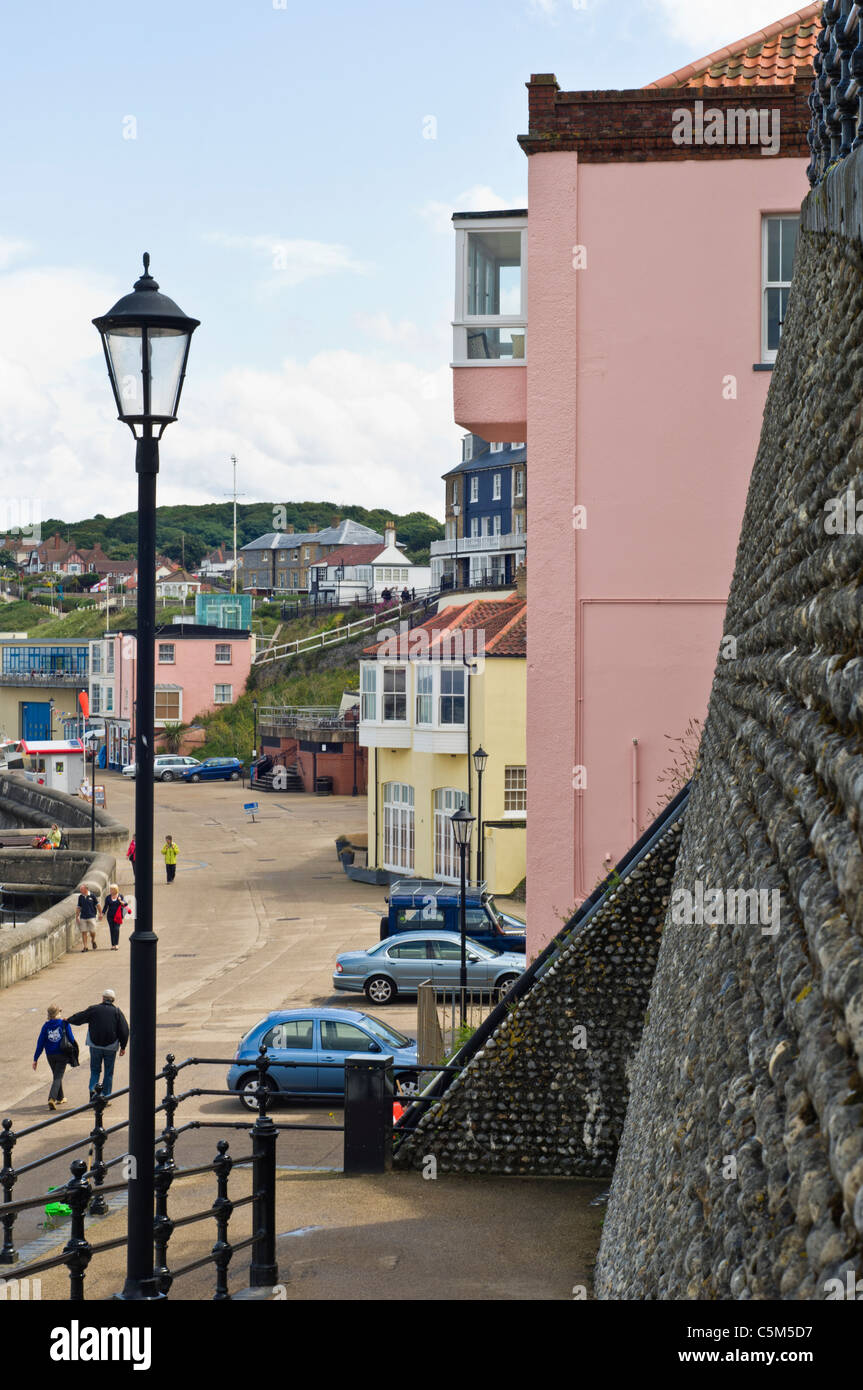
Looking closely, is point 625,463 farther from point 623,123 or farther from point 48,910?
point 48,910

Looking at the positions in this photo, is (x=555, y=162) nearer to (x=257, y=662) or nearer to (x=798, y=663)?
(x=798, y=663)

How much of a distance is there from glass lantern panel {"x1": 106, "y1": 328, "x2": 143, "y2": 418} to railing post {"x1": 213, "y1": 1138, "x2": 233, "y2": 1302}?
183 inches

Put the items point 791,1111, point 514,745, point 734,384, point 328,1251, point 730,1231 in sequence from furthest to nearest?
point 514,745, point 734,384, point 328,1251, point 730,1231, point 791,1111

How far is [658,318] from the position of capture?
17.1 meters

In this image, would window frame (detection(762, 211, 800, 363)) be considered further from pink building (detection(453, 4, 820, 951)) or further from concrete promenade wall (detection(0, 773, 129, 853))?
concrete promenade wall (detection(0, 773, 129, 853))

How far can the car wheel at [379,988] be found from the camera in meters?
25.4

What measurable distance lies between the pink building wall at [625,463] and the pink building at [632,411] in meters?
0.02

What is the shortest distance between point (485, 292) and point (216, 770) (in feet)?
194

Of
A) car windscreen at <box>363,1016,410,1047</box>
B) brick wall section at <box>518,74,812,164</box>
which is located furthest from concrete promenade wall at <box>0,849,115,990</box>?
brick wall section at <box>518,74,812,164</box>

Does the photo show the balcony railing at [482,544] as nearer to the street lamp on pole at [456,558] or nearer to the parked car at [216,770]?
the street lamp on pole at [456,558]

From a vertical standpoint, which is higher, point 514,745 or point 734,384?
point 734,384

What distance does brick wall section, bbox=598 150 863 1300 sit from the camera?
335 cm
